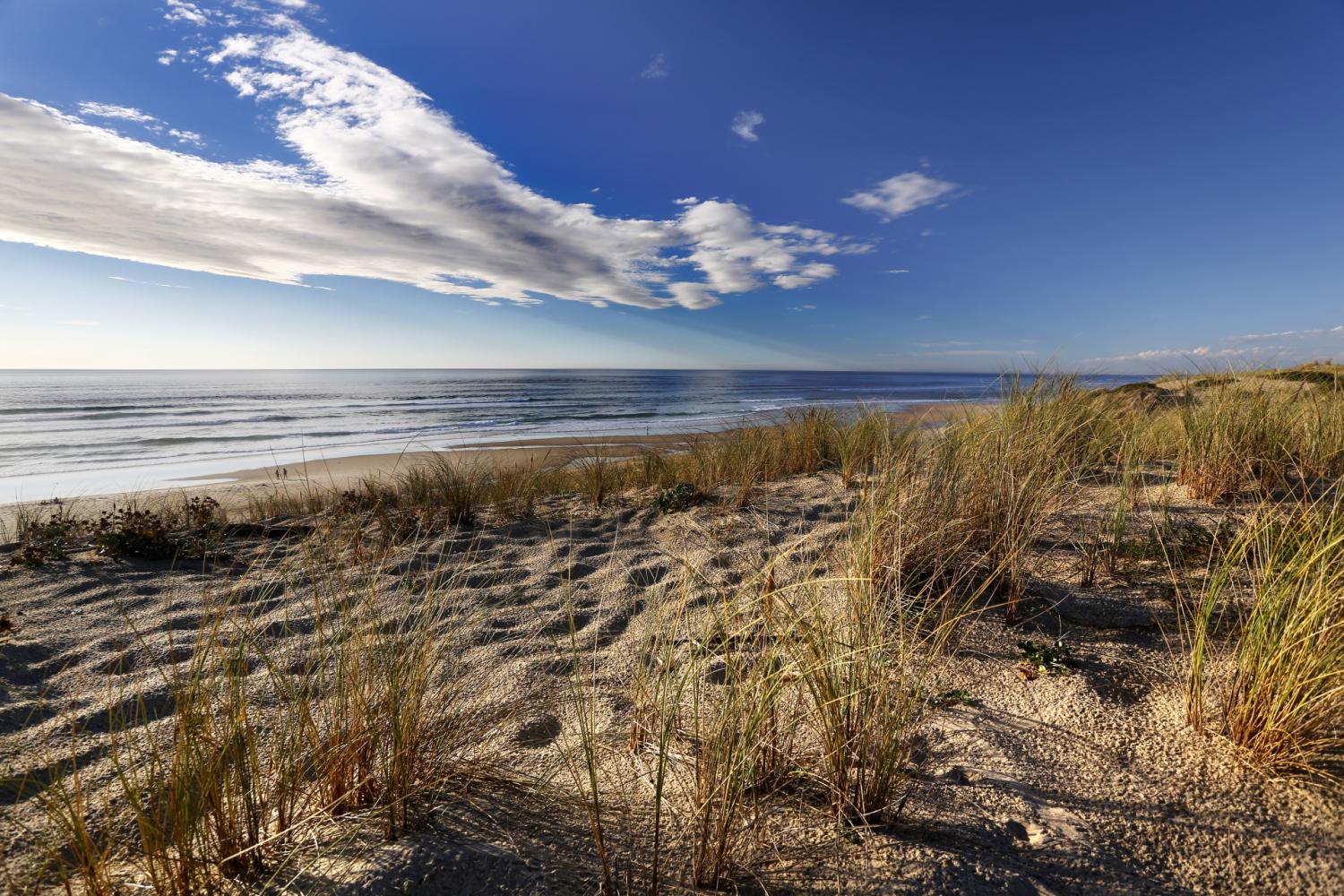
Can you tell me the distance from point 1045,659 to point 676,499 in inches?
146

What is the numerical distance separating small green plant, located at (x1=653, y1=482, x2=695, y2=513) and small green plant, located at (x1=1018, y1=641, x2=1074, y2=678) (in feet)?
11.6

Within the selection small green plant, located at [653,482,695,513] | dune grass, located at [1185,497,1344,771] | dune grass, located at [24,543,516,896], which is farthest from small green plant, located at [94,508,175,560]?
dune grass, located at [1185,497,1344,771]

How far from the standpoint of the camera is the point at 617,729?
2.20 m

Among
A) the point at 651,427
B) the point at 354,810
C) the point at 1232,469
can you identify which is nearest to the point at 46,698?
the point at 354,810

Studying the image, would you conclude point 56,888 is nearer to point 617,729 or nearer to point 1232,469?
point 617,729

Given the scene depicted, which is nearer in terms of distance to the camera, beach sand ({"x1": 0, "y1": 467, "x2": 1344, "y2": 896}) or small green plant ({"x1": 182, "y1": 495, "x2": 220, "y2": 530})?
beach sand ({"x1": 0, "y1": 467, "x2": 1344, "y2": 896})

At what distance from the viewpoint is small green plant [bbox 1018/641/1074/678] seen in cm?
230

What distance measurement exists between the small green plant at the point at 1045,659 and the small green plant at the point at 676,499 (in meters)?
3.53

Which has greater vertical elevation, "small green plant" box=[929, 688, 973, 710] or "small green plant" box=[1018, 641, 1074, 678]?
"small green plant" box=[1018, 641, 1074, 678]

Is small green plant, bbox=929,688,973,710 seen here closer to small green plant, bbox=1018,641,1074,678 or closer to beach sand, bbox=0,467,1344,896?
beach sand, bbox=0,467,1344,896

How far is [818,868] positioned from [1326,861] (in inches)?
48.1

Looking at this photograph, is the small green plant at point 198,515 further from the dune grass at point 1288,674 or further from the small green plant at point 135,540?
the dune grass at point 1288,674

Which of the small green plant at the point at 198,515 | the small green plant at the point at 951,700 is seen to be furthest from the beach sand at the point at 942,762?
the small green plant at the point at 198,515

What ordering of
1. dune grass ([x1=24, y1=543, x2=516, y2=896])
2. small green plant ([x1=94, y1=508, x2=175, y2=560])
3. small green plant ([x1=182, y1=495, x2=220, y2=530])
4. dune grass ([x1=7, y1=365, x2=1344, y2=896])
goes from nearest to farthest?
1. dune grass ([x1=24, y1=543, x2=516, y2=896])
2. dune grass ([x1=7, y1=365, x2=1344, y2=896])
3. small green plant ([x1=94, y1=508, x2=175, y2=560])
4. small green plant ([x1=182, y1=495, x2=220, y2=530])
